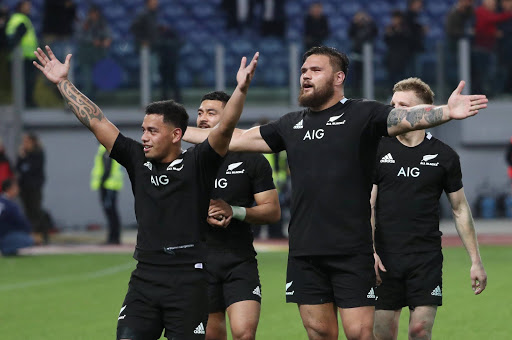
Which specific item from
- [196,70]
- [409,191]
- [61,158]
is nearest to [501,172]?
[196,70]

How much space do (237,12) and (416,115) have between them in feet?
66.9

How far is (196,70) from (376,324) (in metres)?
16.0

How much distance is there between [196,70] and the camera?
934 inches

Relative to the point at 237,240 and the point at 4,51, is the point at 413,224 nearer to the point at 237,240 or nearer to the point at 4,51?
the point at 237,240

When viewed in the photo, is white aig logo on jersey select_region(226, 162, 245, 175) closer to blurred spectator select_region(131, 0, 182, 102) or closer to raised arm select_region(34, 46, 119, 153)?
raised arm select_region(34, 46, 119, 153)

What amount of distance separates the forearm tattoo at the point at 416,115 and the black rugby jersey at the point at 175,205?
1094 millimetres

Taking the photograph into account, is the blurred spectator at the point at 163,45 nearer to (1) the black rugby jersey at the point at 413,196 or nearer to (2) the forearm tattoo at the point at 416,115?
(1) the black rugby jersey at the point at 413,196

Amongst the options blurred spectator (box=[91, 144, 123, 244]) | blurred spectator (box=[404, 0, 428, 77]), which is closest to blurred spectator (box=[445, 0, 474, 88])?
blurred spectator (box=[404, 0, 428, 77])

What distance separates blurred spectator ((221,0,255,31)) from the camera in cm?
2642

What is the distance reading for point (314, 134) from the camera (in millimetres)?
7297

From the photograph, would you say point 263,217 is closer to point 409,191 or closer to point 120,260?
point 409,191

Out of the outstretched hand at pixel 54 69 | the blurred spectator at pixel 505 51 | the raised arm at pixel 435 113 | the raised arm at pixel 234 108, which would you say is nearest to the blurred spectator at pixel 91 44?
the blurred spectator at pixel 505 51

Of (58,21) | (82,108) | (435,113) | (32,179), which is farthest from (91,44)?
(435,113)

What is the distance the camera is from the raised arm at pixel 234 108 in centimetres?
669
